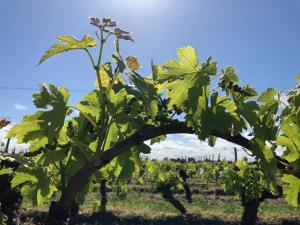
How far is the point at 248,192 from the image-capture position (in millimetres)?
14883

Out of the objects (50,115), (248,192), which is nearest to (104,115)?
(50,115)

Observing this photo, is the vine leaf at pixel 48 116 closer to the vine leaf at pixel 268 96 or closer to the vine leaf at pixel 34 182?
the vine leaf at pixel 34 182

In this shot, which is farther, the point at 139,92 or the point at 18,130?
the point at 18,130

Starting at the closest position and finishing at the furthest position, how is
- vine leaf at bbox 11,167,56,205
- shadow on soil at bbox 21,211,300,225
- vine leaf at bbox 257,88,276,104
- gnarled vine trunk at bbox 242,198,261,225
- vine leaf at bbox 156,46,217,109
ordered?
vine leaf at bbox 156,46,217,109 < vine leaf at bbox 257,88,276,104 < vine leaf at bbox 11,167,56,205 < gnarled vine trunk at bbox 242,198,261,225 < shadow on soil at bbox 21,211,300,225

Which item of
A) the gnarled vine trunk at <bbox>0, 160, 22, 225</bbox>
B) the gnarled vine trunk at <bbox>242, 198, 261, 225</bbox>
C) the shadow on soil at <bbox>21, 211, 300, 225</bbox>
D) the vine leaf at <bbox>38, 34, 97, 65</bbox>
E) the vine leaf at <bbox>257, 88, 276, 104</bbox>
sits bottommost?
the shadow on soil at <bbox>21, 211, 300, 225</bbox>

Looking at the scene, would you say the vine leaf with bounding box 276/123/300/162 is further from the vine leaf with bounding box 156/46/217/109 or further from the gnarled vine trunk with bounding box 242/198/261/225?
the gnarled vine trunk with bounding box 242/198/261/225

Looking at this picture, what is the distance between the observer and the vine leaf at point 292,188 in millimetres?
2320

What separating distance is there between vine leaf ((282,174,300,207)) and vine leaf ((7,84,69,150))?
118cm

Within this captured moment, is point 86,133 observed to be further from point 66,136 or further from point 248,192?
point 248,192

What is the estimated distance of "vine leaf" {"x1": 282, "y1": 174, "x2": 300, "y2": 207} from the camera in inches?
91.4

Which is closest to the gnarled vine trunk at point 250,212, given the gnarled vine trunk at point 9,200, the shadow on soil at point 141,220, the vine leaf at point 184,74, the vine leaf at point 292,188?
the shadow on soil at point 141,220

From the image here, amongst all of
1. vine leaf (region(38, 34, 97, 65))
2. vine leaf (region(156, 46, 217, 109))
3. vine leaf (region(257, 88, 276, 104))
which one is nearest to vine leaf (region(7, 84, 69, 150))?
vine leaf (region(38, 34, 97, 65))

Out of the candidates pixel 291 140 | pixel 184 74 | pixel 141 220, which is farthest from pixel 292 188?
pixel 141 220

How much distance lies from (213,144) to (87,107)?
0.71 metres
